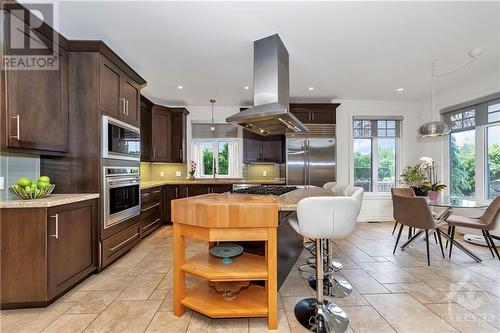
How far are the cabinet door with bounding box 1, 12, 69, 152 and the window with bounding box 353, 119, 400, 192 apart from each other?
5206 mm

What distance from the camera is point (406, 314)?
6.10 feet

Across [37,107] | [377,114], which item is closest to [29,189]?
[37,107]

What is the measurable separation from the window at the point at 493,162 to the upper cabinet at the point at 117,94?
224 inches

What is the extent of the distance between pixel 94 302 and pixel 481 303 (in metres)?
3.44

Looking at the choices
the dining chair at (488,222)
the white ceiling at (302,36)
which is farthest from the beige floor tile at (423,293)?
the white ceiling at (302,36)

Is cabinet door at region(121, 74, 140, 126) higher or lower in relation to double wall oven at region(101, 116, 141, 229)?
higher

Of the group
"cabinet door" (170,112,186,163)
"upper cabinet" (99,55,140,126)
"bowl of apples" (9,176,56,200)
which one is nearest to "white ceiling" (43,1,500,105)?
"upper cabinet" (99,55,140,126)

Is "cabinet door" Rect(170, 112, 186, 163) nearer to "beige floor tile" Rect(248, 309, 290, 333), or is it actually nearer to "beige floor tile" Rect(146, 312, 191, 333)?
"beige floor tile" Rect(146, 312, 191, 333)

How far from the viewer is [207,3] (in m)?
2.07

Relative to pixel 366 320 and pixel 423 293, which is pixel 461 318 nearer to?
pixel 423 293

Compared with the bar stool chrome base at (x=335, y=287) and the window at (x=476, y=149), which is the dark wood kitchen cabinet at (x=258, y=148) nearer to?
the bar stool chrome base at (x=335, y=287)

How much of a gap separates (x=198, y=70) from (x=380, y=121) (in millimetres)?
4220

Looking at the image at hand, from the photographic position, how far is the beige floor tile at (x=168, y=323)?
1.67 metres

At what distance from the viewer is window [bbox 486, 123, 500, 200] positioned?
3648 millimetres
